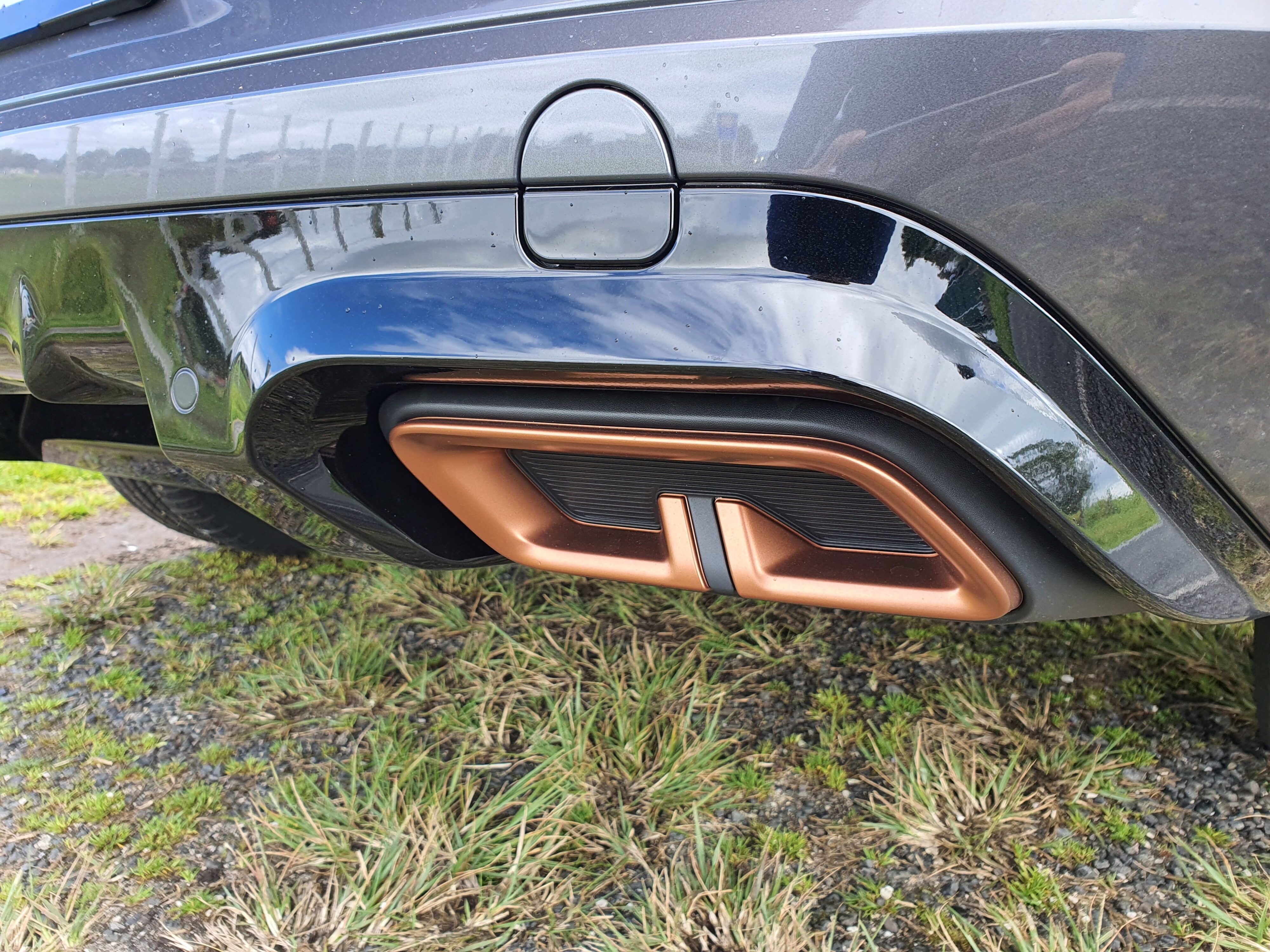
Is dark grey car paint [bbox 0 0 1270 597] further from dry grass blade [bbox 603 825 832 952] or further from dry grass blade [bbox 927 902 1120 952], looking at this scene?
dry grass blade [bbox 603 825 832 952]

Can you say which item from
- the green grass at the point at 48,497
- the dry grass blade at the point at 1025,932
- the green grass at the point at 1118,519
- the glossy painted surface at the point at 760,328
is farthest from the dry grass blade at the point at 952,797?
the green grass at the point at 48,497

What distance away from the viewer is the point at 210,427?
3.43 feet

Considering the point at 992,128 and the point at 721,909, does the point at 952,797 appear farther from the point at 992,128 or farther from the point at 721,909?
the point at 992,128

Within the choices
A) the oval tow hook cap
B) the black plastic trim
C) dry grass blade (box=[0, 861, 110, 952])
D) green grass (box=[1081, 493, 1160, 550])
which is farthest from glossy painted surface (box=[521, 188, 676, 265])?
dry grass blade (box=[0, 861, 110, 952])

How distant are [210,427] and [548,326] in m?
0.48

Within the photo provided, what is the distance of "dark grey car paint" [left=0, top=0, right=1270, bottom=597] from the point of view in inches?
27.8

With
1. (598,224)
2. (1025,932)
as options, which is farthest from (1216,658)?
(598,224)

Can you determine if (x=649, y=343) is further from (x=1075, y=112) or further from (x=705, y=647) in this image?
(x=705, y=647)

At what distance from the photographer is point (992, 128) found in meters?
0.73

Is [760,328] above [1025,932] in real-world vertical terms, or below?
above

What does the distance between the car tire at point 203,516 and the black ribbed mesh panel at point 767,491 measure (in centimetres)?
144

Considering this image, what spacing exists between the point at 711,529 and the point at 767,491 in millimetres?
80

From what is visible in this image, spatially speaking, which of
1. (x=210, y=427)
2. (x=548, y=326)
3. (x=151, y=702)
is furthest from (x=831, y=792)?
(x=151, y=702)

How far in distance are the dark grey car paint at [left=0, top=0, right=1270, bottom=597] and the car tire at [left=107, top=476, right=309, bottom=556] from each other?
1600 millimetres
